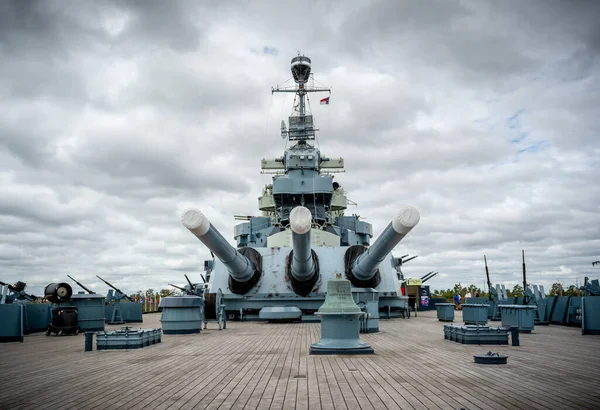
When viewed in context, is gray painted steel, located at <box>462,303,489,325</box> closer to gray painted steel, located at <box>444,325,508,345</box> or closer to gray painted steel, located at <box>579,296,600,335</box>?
gray painted steel, located at <box>579,296,600,335</box>

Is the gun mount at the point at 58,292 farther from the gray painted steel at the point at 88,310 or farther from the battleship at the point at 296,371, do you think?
the gray painted steel at the point at 88,310

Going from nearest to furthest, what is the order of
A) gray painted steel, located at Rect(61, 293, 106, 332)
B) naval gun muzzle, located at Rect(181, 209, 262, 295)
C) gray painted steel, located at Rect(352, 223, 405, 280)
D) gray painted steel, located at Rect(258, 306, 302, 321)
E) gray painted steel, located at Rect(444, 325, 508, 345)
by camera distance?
gray painted steel, located at Rect(444, 325, 508, 345) < naval gun muzzle, located at Rect(181, 209, 262, 295) < gray painted steel, located at Rect(352, 223, 405, 280) < gray painted steel, located at Rect(61, 293, 106, 332) < gray painted steel, located at Rect(258, 306, 302, 321)

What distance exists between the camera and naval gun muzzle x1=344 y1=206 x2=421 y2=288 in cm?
894

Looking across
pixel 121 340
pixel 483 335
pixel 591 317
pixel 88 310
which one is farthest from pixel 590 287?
pixel 88 310

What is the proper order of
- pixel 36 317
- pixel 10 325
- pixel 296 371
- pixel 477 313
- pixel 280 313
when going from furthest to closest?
pixel 280 313, pixel 36 317, pixel 477 313, pixel 10 325, pixel 296 371

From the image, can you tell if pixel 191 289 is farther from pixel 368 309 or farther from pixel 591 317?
pixel 591 317

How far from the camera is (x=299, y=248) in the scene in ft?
35.7

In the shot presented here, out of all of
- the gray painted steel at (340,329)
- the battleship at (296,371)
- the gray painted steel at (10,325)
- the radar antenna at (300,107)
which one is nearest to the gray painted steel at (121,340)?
the battleship at (296,371)

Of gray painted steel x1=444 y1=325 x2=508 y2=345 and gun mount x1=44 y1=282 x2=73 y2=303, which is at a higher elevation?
gun mount x1=44 y1=282 x2=73 y2=303

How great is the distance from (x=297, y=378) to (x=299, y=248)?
6110 mm

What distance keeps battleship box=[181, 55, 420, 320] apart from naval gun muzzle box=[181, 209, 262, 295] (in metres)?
0.02

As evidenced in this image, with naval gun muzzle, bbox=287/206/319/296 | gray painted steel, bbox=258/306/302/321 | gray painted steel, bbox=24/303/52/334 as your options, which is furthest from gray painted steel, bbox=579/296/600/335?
gray painted steel, bbox=24/303/52/334

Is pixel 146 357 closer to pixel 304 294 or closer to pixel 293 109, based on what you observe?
pixel 304 294

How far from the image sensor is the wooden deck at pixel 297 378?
3814mm
